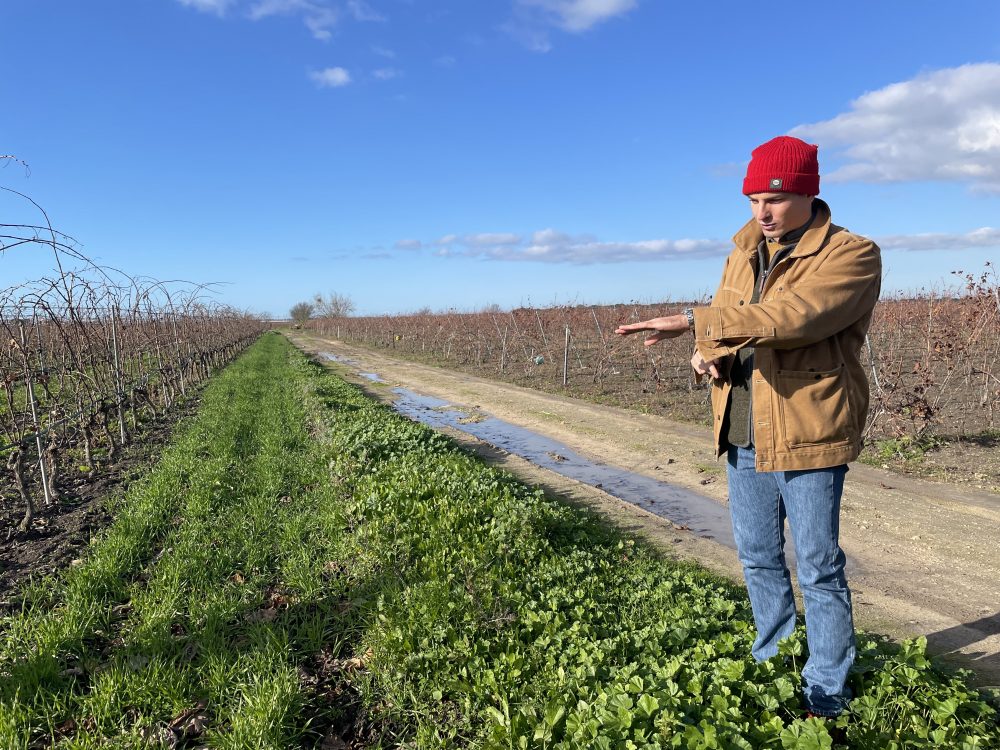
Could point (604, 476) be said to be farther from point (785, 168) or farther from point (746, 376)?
point (785, 168)

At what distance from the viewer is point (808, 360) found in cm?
204

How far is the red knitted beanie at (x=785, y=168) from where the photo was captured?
2031 millimetres

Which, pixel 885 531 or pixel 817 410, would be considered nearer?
pixel 817 410

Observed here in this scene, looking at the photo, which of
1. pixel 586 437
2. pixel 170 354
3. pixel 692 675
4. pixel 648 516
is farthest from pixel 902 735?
pixel 170 354

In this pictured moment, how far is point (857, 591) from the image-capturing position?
13.1ft

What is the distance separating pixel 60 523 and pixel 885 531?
22.8 ft

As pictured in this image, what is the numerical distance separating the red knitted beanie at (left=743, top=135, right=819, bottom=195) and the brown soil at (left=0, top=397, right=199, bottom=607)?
4641 millimetres

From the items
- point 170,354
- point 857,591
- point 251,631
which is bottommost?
point 857,591

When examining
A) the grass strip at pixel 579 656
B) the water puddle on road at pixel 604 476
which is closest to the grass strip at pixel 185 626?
the grass strip at pixel 579 656

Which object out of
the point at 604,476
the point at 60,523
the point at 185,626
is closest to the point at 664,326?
the point at 185,626

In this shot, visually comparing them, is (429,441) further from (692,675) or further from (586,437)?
(692,675)

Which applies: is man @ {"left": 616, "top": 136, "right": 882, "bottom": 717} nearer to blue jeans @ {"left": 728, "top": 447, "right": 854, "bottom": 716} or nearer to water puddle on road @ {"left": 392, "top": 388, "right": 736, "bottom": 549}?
blue jeans @ {"left": 728, "top": 447, "right": 854, "bottom": 716}

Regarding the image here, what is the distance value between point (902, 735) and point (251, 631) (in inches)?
116

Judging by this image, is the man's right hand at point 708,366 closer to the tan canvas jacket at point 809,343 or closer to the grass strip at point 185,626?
the tan canvas jacket at point 809,343
